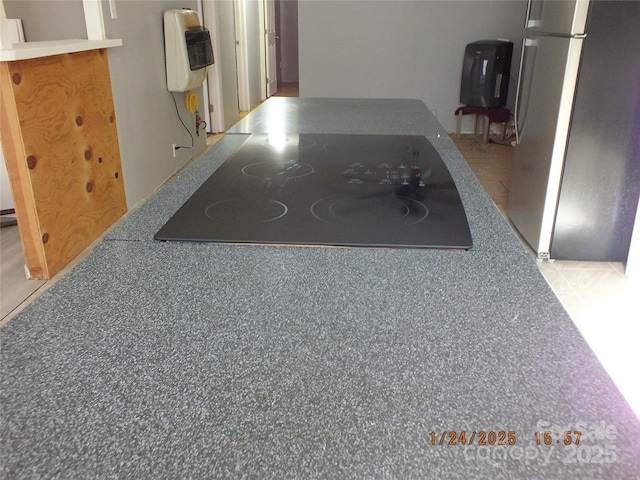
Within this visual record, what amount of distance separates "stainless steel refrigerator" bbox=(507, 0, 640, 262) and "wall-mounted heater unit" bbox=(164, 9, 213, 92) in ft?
8.14

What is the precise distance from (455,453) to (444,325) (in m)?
0.21

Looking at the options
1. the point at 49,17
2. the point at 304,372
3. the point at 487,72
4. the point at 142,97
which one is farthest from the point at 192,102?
the point at 304,372

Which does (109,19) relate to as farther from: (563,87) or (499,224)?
(499,224)

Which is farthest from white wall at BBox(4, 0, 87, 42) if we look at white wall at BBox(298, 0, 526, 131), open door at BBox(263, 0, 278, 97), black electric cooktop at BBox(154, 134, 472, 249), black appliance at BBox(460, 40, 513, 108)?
open door at BBox(263, 0, 278, 97)

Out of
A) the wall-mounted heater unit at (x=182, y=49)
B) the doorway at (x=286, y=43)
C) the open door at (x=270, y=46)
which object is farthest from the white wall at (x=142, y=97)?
the doorway at (x=286, y=43)

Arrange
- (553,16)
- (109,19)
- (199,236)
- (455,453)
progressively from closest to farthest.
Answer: (455,453) → (199,236) → (553,16) → (109,19)

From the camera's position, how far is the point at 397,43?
18.6ft

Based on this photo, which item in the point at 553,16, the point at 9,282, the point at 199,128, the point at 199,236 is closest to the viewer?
the point at 199,236

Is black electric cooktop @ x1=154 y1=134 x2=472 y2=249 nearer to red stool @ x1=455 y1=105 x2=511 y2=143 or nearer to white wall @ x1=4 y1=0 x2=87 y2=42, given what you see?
white wall @ x1=4 y1=0 x2=87 y2=42

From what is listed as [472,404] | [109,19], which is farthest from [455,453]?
[109,19]

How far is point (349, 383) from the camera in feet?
1.88

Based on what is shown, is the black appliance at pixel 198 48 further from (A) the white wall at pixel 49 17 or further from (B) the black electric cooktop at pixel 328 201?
(B) the black electric cooktop at pixel 328 201

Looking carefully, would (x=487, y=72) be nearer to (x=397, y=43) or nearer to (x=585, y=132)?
(x=397, y=43)

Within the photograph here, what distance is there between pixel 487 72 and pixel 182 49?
2.96m
